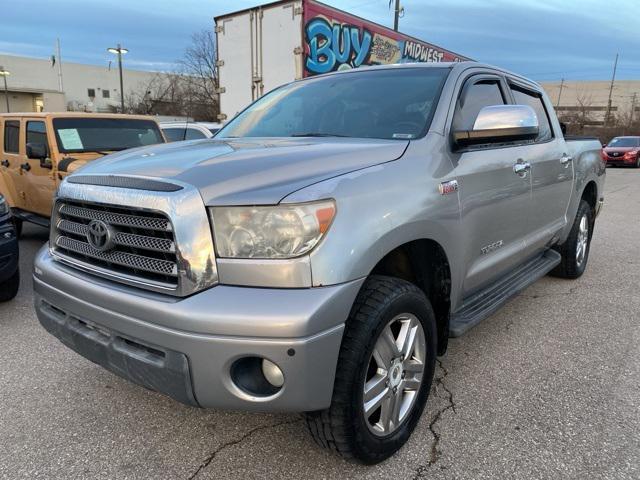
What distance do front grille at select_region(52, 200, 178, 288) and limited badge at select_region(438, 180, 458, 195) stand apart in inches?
51.7

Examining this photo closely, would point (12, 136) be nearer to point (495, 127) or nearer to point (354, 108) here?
point (354, 108)

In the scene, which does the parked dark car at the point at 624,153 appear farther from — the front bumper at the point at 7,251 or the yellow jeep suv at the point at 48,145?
the front bumper at the point at 7,251

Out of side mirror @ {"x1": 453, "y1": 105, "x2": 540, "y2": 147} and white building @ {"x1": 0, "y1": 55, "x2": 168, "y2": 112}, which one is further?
white building @ {"x1": 0, "y1": 55, "x2": 168, "y2": 112}

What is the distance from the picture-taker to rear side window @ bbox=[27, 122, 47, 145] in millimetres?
6469

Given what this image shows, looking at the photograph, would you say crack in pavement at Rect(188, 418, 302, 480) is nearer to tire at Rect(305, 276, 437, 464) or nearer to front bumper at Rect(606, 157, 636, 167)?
tire at Rect(305, 276, 437, 464)

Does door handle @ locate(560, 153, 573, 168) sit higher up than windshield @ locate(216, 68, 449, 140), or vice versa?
windshield @ locate(216, 68, 449, 140)

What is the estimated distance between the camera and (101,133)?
6.84 meters

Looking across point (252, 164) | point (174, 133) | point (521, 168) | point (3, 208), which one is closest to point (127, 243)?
point (252, 164)

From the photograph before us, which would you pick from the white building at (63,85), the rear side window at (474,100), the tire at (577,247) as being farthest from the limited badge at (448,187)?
the white building at (63,85)

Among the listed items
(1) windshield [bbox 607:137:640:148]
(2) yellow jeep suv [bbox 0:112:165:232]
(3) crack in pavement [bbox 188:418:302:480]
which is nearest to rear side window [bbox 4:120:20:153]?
(2) yellow jeep suv [bbox 0:112:165:232]

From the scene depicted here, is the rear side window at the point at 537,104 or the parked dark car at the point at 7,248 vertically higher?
the rear side window at the point at 537,104

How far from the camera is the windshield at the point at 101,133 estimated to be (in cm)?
646

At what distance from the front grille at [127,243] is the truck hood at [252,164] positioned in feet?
0.59

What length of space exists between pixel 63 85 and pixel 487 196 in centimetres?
6703
